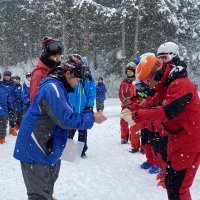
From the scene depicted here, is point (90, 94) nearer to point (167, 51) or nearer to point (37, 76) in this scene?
point (167, 51)

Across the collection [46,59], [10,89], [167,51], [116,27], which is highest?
[116,27]

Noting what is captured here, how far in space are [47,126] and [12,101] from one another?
349 inches

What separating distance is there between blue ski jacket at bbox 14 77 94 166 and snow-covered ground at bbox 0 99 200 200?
7.12ft

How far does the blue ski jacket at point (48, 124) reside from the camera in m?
3.22

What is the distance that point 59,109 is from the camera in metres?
3.21

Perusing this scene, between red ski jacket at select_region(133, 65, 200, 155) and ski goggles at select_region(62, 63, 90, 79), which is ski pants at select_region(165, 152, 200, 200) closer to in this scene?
→ red ski jacket at select_region(133, 65, 200, 155)

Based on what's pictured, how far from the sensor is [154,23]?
29.6 meters

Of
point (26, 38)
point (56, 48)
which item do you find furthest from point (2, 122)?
point (26, 38)

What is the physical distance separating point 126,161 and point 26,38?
1613 inches

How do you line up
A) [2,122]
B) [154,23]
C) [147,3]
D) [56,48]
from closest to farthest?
1. [56,48]
2. [2,122]
3. [147,3]
4. [154,23]

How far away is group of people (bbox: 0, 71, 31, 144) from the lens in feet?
33.8

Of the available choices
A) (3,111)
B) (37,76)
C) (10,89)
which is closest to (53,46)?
(37,76)

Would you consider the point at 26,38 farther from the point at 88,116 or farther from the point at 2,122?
the point at 88,116

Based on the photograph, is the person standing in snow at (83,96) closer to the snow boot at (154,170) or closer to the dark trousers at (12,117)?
the snow boot at (154,170)
